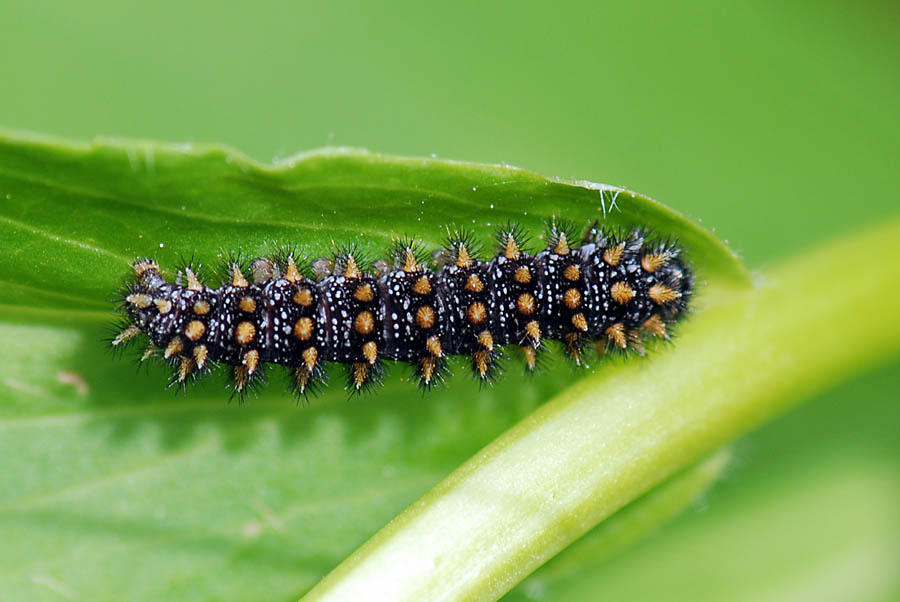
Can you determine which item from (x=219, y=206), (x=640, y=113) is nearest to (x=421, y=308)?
(x=219, y=206)

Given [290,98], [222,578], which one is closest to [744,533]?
[222,578]

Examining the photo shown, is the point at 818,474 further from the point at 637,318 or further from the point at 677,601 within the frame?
the point at 637,318

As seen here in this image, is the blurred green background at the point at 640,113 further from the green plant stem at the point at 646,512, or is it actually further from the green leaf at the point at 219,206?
the green leaf at the point at 219,206

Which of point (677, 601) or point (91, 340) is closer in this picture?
point (91, 340)

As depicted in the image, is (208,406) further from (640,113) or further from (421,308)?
(640,113)

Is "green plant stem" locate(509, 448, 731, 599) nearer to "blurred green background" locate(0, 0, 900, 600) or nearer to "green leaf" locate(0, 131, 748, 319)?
"green leaf" locate(0, 131, 748, 319)

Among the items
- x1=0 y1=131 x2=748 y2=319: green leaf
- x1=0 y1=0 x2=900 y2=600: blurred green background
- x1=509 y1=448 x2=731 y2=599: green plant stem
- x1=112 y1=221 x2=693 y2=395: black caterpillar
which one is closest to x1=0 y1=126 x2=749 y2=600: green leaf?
x1=0 y1=131 x2=748 y2=319: green leaf
